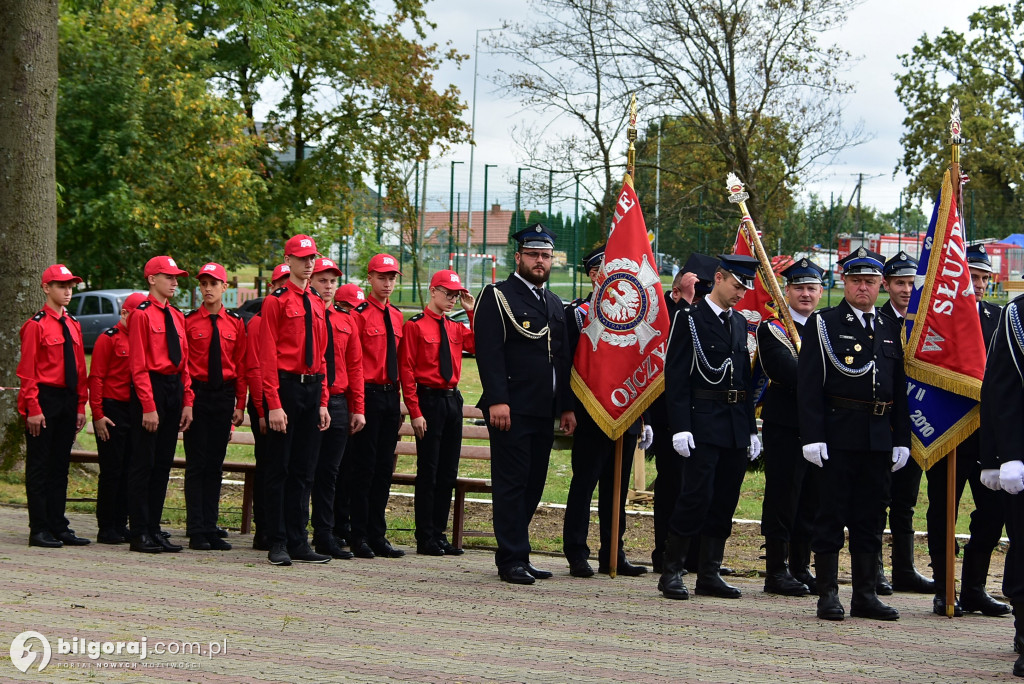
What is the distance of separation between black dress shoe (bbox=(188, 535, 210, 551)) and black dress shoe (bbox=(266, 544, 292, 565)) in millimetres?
828

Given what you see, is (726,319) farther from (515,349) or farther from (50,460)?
(50,460)

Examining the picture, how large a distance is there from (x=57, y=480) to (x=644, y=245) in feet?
15.4

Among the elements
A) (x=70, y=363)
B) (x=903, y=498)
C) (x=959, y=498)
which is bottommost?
(x=903, y=498)

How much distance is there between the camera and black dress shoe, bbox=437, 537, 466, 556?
9.06 m

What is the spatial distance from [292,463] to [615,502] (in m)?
2.26

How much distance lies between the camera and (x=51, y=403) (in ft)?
28.9

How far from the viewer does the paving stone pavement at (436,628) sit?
525 cm

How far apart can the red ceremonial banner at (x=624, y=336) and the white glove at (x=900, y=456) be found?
5.78ft

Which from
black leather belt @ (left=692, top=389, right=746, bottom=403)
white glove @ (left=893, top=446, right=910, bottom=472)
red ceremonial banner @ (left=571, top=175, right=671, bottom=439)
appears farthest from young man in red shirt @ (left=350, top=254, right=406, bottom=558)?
white glove @ (left=893, top=446, right=910, bottom=472)

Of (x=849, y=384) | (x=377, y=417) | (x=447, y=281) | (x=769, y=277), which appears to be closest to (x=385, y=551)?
(x=377, y=417)

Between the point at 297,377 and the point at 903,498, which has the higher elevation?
the point at 297,377

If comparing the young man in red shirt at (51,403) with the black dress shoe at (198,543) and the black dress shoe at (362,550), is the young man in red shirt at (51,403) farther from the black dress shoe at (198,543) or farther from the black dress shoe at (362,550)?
the black dress shoe at (362,550)

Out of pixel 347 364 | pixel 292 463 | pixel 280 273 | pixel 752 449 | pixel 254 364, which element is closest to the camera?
pixel 752 449

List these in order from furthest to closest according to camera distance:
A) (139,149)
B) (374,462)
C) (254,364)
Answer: (139,149) < (374,462) < (254,364)
